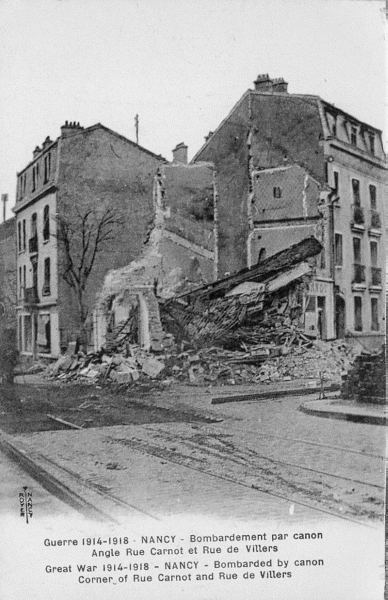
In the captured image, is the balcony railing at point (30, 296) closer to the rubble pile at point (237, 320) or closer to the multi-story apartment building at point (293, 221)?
the rubble pile at point (237, 320)

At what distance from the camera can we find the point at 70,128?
16.5 ft

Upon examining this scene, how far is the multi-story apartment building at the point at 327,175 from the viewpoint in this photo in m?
5.13

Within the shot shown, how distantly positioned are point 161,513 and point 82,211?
223 cm

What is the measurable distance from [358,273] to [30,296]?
2480 millimetres


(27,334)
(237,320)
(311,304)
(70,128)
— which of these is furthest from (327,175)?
(27,334)

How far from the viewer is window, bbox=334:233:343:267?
526 centimetres

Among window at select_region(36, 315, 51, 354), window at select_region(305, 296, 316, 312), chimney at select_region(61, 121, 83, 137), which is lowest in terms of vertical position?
window at select_region(36, 315, 51, 354)

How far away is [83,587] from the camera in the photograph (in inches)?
181

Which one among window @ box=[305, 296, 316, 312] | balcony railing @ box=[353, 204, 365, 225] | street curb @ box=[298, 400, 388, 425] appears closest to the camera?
street curb @ box=[298, 400, 388, 425]

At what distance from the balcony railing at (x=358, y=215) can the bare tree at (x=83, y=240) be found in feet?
5.87

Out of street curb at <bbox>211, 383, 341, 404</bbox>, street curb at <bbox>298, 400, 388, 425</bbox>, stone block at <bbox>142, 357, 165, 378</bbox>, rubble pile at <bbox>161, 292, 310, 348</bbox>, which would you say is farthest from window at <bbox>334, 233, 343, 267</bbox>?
stone block at <bbox>142, 357, 165, 378</bbox>

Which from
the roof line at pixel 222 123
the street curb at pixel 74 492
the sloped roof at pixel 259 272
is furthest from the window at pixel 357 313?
the street curb at pixel 74 492

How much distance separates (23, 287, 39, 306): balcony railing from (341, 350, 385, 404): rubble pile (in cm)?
240

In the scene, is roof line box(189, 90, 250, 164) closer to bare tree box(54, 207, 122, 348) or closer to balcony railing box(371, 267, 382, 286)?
bare tree box(54, 207, 122, 348)
